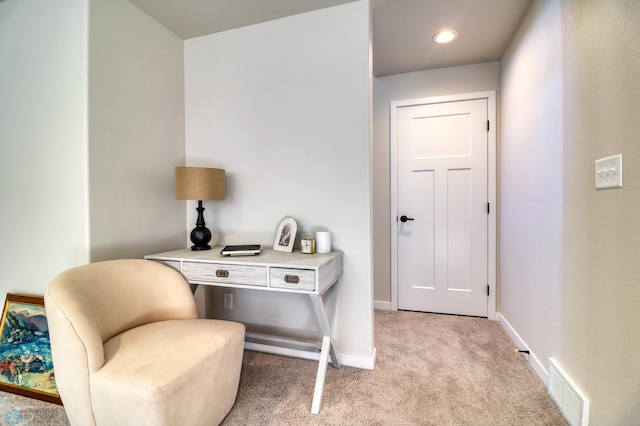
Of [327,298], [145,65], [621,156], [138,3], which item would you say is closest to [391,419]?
[327,298]

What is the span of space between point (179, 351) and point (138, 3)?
83.8 inches

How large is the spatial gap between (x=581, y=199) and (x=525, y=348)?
1.21 m

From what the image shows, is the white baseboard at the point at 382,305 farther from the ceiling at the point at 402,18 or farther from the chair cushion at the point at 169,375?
the ceiling at the point at 402,18

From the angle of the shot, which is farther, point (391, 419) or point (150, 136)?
point (150, 136)

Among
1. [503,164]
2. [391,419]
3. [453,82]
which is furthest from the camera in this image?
[453,82]

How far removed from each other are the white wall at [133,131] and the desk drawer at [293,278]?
1.05m

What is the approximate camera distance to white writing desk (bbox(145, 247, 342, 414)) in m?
1.42

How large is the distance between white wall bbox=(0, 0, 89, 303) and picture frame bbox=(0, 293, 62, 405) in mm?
111

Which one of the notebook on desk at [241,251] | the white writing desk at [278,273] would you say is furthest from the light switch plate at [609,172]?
the notebook on desk at [241,251]

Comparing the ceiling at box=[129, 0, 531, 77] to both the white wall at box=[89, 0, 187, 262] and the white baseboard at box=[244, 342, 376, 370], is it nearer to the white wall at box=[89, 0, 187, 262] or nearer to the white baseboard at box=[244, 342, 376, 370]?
the white wall at box=[89, 0, 187, 262]

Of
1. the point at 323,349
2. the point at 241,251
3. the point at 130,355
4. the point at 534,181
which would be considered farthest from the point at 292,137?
the point at 534,181

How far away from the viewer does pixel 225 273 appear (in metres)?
1.57

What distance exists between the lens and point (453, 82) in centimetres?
262

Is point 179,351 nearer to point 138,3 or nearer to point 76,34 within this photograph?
point 76,34
